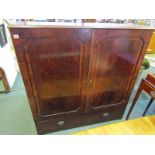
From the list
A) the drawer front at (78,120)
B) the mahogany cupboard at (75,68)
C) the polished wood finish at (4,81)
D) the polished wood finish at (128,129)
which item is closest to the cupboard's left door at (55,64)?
the mahogany cupboard at (75,68)

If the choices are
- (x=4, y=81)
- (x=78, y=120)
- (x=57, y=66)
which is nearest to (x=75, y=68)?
(x=57, y=66)

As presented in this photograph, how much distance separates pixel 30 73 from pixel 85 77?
0.48 meters

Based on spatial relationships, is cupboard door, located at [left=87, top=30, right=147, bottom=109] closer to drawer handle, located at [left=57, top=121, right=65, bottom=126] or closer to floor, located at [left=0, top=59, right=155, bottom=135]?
drawer handle, located at [left=57, top=121, right=65, bottom=126]

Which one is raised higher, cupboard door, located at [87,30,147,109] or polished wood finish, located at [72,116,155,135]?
cupboard door, located at [87,30,147,109]

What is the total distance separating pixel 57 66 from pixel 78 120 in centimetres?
79

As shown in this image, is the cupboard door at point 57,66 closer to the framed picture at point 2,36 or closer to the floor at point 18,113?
the floor at point 18,113

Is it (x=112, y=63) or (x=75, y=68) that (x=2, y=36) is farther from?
(x=112, y=63)

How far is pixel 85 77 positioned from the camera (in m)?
1.19

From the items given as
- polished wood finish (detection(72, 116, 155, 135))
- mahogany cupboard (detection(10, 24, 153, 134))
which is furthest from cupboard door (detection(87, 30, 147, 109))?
polished wood finish (detection(72, 116, 155, 135))

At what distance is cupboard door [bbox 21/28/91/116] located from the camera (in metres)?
0.92

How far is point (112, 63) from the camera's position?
3.89 feet
